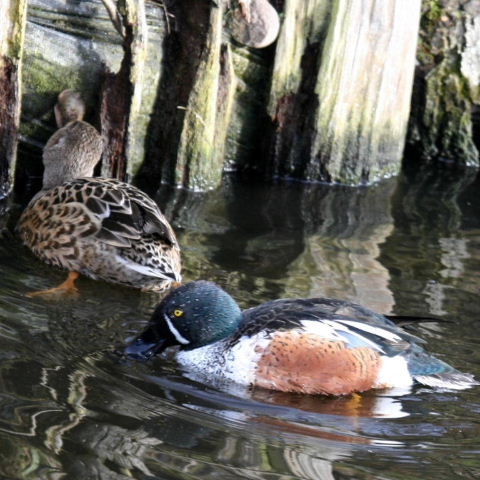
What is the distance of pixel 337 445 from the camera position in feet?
14.2

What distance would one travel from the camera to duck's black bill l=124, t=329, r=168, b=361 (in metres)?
5.08

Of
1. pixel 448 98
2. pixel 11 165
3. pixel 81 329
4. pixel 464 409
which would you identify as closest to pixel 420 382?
pixel 464 409

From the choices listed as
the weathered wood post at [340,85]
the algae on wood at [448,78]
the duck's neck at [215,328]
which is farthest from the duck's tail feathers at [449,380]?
the algae on wood at [448,78]

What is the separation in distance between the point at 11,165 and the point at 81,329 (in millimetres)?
2375

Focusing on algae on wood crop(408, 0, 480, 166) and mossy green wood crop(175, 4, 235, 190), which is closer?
mossy green wood crop(175, 4, 235, 190)

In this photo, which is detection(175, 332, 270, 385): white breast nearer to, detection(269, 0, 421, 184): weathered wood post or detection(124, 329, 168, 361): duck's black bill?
detection(124, 329, 168, 361): duck's black bill

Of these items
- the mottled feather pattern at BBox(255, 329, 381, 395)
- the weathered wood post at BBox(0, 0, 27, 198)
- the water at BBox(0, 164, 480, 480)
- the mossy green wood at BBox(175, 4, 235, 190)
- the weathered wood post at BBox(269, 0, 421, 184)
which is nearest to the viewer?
the water at BBox(0, 164, 480, 480)

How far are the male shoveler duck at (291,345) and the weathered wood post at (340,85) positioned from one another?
3.62m

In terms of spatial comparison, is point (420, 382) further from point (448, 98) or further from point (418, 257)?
point (448, 98)

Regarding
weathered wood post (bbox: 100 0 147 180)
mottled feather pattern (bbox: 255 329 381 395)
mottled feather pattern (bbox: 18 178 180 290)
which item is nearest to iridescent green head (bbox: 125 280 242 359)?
mottled feather pattern (bbox: 255 329 381 395)

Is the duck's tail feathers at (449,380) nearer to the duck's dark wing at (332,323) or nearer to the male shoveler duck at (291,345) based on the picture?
the male shoveler duck at (291,345)

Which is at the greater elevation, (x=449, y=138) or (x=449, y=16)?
(x=449, y=16)

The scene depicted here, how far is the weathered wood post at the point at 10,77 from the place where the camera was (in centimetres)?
696

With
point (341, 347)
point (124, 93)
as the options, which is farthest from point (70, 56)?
point (341, 347)
